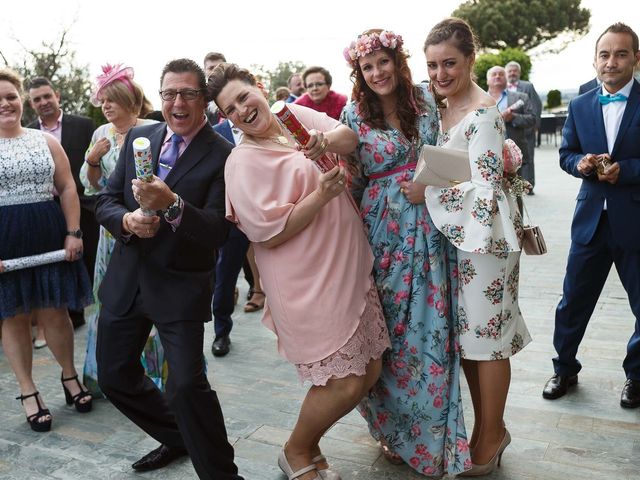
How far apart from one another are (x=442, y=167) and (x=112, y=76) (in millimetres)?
1787

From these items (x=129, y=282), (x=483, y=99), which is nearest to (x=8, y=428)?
(x=129, y=282)

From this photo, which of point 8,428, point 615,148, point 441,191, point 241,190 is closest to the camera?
point 241,190

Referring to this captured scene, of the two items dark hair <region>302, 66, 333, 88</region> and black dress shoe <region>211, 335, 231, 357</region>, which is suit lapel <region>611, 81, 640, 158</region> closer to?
black dress shoe <region>211, 335, 231, 357</region>

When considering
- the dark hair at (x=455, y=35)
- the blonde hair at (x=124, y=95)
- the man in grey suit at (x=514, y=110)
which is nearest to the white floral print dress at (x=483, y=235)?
the dark hair at (x=455, y=35)

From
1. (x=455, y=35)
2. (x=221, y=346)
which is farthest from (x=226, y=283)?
(x=455, y=35)

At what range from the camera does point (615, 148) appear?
3148 mm

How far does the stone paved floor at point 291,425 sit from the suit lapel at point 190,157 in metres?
1.32

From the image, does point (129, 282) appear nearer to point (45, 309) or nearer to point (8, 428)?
point (45, 309)

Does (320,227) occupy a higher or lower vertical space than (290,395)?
higher

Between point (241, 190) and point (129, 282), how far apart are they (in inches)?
26.2

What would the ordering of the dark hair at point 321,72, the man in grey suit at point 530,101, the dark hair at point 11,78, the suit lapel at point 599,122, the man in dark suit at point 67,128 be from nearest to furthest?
the suit lapel at point 599,122 → the dark hair at point 11,78 → the man in dark suit at point 67,128 → the dark hair at point 321,72 → the man in grey suit at point 530,101

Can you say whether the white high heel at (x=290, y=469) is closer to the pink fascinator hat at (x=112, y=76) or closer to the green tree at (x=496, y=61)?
the pink fascinator hat at (x=112, y=76)

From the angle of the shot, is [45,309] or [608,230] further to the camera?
[45,309]

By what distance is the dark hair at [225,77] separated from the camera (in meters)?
2.43
